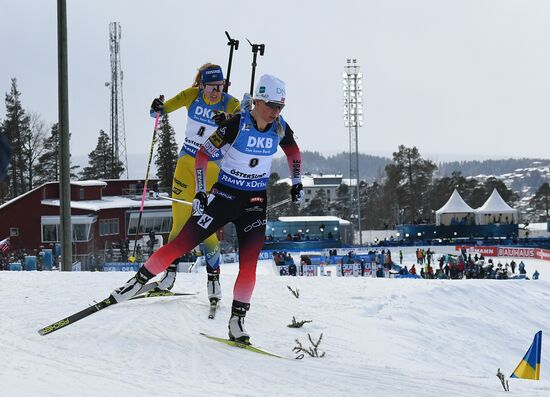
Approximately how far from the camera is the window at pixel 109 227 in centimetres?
4244

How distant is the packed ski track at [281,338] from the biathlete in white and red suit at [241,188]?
542 mm

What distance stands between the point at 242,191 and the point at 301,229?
52230mm

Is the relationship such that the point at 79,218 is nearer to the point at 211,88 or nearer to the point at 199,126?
the point at 199,126

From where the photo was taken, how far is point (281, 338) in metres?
6.77

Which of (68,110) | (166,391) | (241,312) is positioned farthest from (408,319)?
(68,110)

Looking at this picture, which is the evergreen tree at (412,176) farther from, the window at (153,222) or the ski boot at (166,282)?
the ski boot at (166,282)

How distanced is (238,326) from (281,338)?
0.73m

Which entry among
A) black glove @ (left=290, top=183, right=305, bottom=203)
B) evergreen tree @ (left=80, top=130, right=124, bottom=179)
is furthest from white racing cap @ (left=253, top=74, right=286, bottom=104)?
evergreen tree @ (left=80, top=130, right=124, bottom=179)

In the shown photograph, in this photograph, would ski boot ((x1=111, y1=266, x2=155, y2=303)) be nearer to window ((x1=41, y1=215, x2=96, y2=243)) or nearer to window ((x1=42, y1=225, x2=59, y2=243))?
window ((x1=41, y1=215, x2=96, y2=243))

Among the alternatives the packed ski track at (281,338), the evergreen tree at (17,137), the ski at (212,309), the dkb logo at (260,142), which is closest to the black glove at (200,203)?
the dkb logo at (260,142)

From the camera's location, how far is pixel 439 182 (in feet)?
285

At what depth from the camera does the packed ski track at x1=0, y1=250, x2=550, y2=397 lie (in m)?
4.65

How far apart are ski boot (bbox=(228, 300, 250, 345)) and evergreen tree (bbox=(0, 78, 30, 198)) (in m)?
49.2

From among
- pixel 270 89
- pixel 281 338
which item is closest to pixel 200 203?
pixel 270 89
